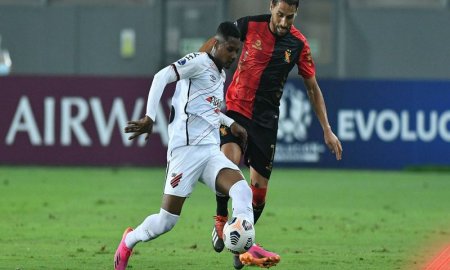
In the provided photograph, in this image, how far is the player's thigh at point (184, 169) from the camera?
955 cm

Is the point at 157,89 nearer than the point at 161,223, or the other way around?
the point at 157,89

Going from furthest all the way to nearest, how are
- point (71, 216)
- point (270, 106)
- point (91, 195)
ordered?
1. point (91, 195)
2. point (71, 216)
3. point (270, 106)

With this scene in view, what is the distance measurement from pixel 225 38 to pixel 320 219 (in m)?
5.67

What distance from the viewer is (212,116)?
32.1 ft

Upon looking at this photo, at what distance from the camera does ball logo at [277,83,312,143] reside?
72.1 feet

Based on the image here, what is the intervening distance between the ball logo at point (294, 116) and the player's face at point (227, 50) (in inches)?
485

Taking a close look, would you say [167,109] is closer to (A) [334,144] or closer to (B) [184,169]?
(A) [334,144]

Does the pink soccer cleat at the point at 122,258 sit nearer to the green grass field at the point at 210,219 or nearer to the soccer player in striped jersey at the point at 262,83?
the green grass field at the point at 210,219

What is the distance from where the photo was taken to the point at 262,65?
10.9m

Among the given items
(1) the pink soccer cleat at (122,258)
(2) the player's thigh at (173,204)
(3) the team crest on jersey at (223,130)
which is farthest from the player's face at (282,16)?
(1) the pink soccer cleat at (122,258)

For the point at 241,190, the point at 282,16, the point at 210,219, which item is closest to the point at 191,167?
the point at 241,190

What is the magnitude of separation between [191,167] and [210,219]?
16.8 ft

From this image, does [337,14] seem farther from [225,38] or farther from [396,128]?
[225,38]

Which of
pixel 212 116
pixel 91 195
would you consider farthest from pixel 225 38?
pixel 91 195
